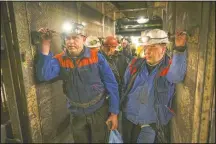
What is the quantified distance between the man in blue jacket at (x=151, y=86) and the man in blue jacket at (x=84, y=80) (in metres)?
0.17

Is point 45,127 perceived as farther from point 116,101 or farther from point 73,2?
point 73,2

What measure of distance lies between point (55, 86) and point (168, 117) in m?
1.41

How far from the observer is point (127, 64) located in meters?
1.88

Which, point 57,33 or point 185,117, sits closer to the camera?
point 185,117

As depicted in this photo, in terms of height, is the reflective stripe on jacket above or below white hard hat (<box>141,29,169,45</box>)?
below

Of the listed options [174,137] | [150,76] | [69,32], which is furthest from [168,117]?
[69,32]

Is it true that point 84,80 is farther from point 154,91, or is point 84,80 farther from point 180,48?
point 180,48

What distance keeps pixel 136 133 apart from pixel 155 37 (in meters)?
1.10

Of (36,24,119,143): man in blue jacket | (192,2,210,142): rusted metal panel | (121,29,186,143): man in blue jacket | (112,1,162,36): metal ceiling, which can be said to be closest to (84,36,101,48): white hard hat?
(36,24,119,143): man in blue jacket

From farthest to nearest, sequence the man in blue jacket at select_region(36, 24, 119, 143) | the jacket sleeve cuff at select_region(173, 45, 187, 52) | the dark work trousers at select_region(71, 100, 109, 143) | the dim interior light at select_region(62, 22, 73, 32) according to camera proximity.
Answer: the dark work trousers at select_region(71, 100, 109, 143)
the dim interior light at select_region(62, 22, 73, 32)
the man in blue jacket at select_region(36, 24, 119, 143)
the jacket sleeve cuff at select_region(173, 45, 187, 52)

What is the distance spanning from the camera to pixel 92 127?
89.0 inches

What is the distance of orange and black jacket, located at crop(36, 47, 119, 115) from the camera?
197cm

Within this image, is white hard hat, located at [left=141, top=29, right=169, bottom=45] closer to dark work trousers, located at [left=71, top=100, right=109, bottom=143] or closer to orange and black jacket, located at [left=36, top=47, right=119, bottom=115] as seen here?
orange and black jacket, located at [left=36, top=47, right=119, bottom=115]

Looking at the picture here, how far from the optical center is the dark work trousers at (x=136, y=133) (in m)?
2.01
